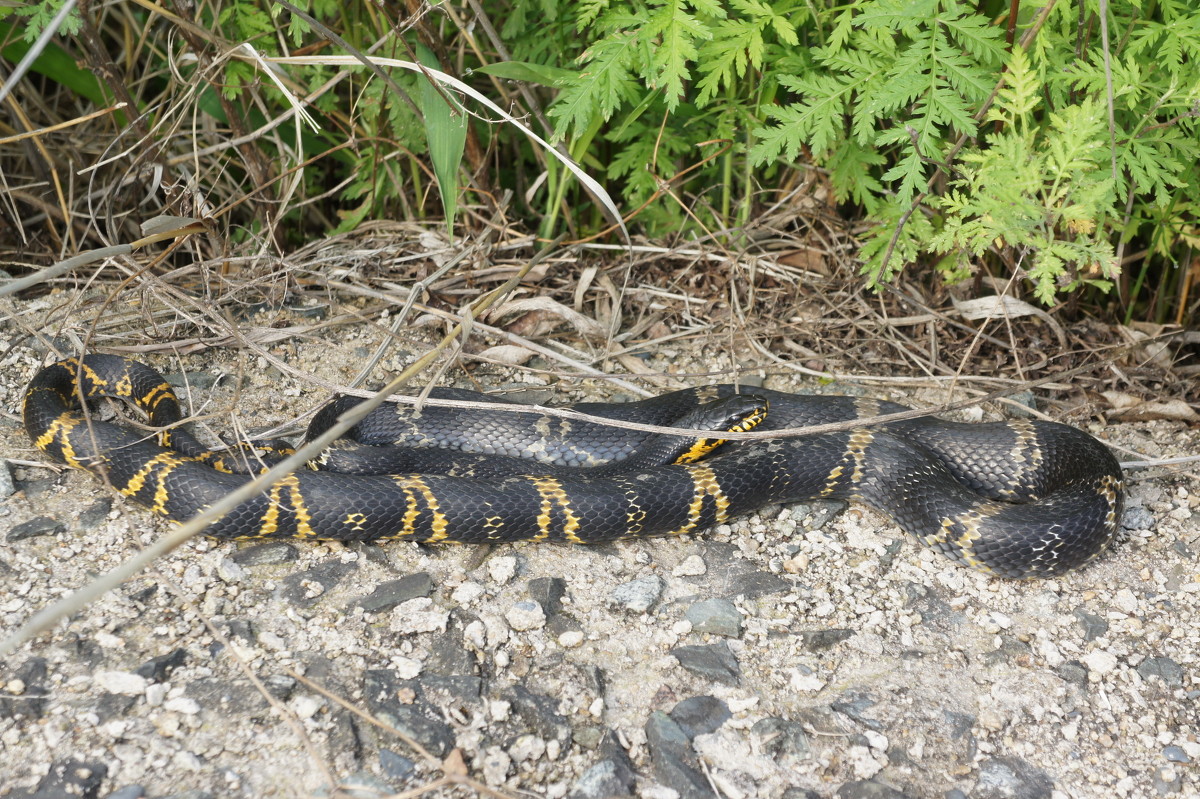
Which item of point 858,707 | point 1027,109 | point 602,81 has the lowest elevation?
point 858,707

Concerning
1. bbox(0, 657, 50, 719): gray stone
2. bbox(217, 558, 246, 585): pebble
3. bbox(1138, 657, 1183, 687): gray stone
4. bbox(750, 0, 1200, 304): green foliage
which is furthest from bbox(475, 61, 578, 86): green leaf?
bbox(1138, 657, 1183, 687): gray stone

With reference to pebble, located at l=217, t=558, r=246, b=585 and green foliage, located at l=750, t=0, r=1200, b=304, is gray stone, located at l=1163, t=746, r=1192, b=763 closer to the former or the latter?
green foliage, located at l=750, t=0, r=1200, b=304

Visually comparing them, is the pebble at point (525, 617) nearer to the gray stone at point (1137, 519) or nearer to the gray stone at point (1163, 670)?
the gray stone at point (1163, 670)

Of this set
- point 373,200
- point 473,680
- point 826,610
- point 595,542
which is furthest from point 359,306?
point 826,610

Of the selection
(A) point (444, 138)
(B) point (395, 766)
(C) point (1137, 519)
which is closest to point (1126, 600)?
(C) point (1137, 519)

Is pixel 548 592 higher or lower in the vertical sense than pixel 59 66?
lower

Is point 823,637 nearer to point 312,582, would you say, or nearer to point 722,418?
point 722,418

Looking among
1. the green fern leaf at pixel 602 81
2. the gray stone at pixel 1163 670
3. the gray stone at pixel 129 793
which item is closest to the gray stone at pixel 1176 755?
the gray stone at pixel 1163 670
